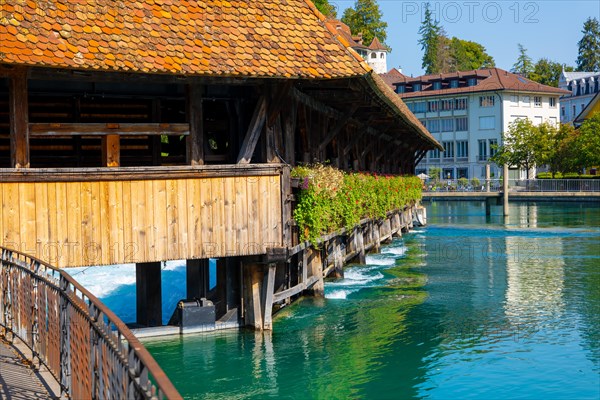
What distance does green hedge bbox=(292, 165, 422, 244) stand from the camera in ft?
52.8

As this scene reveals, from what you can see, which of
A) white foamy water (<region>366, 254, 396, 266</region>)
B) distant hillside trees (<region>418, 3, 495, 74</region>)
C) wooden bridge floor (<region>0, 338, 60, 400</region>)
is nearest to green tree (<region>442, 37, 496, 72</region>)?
distant hillside trees (<region>418, 3, 495, 74</region>)

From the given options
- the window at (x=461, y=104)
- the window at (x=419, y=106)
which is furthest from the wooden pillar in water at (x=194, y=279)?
the window at (x=419, y=106)

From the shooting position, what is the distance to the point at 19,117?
42.2 ft

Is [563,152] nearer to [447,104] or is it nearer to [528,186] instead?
[528,186]

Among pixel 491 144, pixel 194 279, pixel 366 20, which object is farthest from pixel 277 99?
pixel 366 20

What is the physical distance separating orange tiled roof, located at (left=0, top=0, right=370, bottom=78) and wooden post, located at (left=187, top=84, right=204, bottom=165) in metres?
0.74

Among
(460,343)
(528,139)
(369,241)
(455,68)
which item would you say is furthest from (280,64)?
(455,68)

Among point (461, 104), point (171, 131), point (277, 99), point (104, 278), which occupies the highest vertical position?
point (461, 104)

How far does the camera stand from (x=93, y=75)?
13.5m

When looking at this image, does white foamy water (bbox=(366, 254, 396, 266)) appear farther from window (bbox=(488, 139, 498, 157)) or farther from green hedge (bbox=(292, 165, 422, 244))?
window (bbox=(488, 139, 498, 157))

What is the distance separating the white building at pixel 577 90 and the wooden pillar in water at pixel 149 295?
94752mm

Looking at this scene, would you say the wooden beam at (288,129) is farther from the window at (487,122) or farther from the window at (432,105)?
the window at (432,105)

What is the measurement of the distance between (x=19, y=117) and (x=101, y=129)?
1.39m

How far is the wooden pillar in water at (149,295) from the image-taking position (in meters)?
16.5
